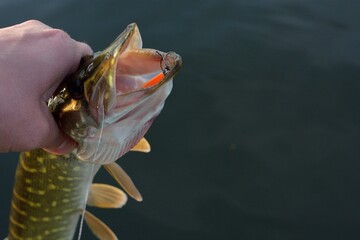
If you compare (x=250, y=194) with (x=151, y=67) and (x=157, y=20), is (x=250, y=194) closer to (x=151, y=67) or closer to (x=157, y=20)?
(x=151, y=67)

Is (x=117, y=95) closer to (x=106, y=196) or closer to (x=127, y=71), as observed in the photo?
(x=127, y=71)

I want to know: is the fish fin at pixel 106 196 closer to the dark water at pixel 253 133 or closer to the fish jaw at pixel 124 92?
the fish jaw at pixel 124 92

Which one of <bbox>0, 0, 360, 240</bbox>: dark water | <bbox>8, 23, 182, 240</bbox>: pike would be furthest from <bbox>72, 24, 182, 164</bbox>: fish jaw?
<bbox>0, 0, 360, 240</bbox>: dark water

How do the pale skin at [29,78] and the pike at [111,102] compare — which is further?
the pike at [111,102]

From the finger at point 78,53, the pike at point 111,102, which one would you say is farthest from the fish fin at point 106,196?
the finger at point 78,53

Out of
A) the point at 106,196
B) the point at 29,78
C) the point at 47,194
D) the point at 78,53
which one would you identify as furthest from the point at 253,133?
the point at 29,78

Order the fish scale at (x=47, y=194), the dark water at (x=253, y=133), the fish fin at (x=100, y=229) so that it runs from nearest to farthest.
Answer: the fish scale at (x=47, y=194)
the fish fin at (x=100, y=229)
the dark water at (x=253, y=133)

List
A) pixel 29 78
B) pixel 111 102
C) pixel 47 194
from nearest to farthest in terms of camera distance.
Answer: pixel 29 78 < pixel 111 102 < pixel 47 194
